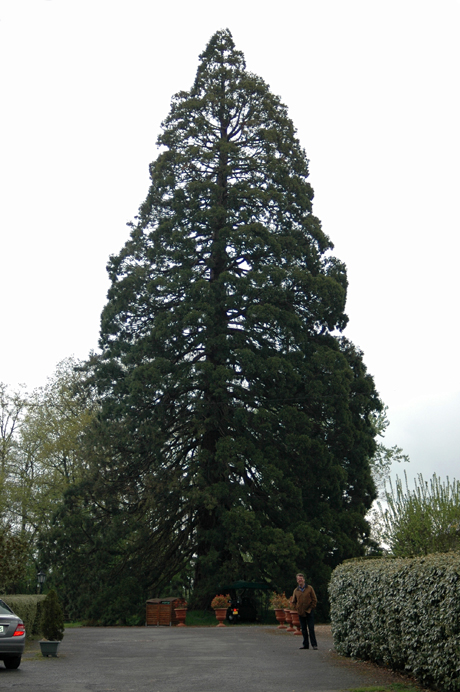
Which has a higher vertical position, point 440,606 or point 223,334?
point 223,334

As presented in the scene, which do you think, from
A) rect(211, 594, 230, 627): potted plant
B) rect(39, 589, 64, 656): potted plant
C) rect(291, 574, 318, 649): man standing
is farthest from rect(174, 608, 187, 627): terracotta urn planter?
rect(39, 589, 64, 656): potted plant

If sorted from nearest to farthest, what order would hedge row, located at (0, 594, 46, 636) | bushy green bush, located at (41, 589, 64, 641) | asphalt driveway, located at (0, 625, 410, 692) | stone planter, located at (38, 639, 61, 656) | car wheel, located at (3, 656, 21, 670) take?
asphalt driveway, located at (0, 625, 410, 692) → car wheel, located at (3, 656, 21, 670) → stone planter, located at (38, 639, 61, 656) → bushy green bush, located at (41, 589, 64, 641) → hedge row, located at (0, 594, 46, 636)

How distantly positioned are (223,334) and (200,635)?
13088mm

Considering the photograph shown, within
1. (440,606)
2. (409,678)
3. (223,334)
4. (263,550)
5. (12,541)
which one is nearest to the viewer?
(440,606)

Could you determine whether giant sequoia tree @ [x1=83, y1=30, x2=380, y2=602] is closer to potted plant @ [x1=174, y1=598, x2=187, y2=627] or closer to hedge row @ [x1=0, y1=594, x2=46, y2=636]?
potted plant @ [x1=174, y1=598, x2=187, y2=627]

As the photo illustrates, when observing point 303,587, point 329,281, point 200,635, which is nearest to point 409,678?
point 303,587

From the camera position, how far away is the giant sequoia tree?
94.9 feet

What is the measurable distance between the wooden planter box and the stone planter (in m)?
14.3

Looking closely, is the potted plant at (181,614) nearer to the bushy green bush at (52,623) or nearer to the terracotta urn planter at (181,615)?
the terracotta urn planter at (181,615)

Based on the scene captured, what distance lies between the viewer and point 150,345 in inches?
1224

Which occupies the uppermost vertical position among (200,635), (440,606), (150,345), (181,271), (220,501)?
(181,271)

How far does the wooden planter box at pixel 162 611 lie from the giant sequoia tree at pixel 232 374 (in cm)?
114

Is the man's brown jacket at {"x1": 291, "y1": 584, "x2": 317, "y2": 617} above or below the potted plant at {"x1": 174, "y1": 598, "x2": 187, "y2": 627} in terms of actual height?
above

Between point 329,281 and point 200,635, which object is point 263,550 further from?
point 329,281
